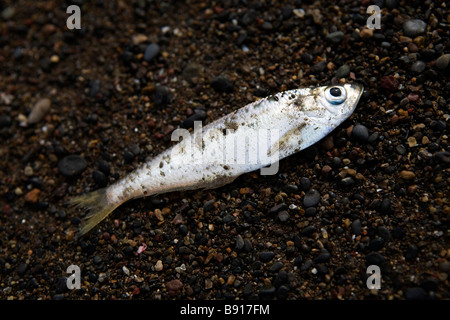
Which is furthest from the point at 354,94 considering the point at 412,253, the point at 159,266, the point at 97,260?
the point at 97,260

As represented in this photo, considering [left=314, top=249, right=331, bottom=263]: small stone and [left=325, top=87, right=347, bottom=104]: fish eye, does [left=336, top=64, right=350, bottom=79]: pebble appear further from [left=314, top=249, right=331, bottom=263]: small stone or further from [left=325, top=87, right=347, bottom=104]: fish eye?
[left=314, top=249, right=331, bottom=263]: small stone

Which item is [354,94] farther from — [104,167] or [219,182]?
[104,167]

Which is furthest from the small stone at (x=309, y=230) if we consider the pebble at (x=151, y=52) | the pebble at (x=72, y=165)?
the pebble at (x=151, y=52)

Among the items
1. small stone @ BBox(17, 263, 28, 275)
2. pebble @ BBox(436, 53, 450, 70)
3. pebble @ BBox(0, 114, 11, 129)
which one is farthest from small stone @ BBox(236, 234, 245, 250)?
pebble @ BBox(0, 114, 11, 129)
